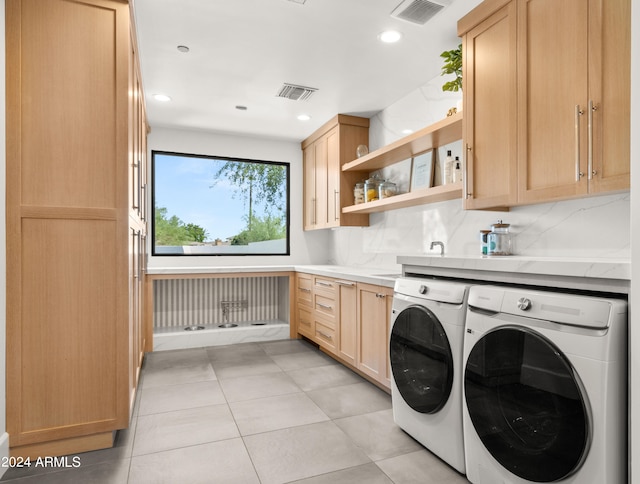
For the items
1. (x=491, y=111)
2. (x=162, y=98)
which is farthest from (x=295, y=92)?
(x=491, y=111)

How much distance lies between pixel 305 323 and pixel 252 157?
2.21 m

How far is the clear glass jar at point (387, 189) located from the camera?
3592 mm

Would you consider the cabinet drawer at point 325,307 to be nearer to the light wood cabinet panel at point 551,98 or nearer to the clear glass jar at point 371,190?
the clear glass jar at point 371,190

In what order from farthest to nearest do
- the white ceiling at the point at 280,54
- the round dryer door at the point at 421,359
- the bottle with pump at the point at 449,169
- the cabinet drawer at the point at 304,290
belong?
the cabinet drawer at the point at 304,290 → the bottle with pump at the point at 449,169 → the white ceiling at the point at 280,54 → the round dryer door at the point at 421,359

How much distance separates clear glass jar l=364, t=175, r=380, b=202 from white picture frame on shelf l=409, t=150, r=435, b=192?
43 centimetres

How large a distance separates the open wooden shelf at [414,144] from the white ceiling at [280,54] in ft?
1.84

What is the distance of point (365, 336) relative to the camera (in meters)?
3.04

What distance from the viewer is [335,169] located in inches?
170

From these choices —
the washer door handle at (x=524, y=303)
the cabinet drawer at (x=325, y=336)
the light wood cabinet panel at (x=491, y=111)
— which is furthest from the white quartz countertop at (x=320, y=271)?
the washer door handle at (x=524, y=303)

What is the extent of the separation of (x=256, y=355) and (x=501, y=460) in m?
2.77

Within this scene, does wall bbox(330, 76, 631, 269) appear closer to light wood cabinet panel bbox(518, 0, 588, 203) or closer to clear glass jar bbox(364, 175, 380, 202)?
clear glass jar bbox(364, 175, 380, 202)

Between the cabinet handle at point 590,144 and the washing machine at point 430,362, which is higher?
the cabinet handle at point 590,144

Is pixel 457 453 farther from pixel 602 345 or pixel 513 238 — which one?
A: pixel 513 238

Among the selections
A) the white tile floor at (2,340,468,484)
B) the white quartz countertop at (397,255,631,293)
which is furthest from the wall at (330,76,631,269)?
the white tile floor at (2,340,468,484)
